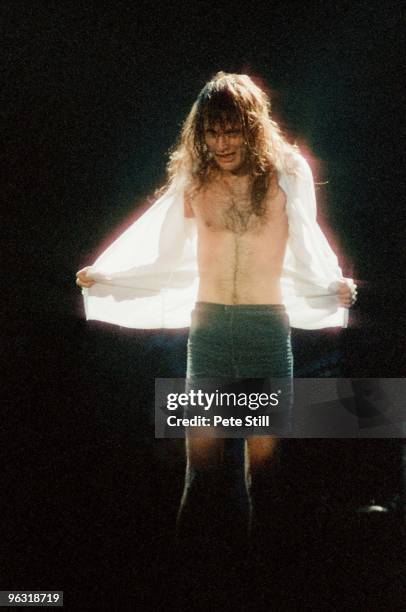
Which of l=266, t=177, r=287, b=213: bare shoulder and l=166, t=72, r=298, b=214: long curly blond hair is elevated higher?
l=166, t=72, r=298, b=214: long curly blond hair

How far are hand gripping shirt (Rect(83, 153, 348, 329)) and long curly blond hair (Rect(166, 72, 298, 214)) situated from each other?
52 millimetres

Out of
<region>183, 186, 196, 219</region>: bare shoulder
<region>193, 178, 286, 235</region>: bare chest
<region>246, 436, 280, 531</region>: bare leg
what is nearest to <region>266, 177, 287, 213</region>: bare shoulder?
<region>193, 178, 286, 235</region>: bare chest

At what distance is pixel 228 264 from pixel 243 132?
426 millimetres

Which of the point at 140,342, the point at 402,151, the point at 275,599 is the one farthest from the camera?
the point at 140,342

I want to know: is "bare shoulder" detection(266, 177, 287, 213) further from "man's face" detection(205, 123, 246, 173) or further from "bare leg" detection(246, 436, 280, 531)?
"bare leg" detection(246, 436, 280, 531)

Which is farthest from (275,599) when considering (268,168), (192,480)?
(268,168)

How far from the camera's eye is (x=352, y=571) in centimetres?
183

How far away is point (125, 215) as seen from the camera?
80.5 inches

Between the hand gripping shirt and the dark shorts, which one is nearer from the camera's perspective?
the dark shorts

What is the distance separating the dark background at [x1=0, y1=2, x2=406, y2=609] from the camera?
188 cm

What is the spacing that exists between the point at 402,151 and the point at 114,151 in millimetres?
995

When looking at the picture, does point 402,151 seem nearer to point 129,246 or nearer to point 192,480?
point 129,246

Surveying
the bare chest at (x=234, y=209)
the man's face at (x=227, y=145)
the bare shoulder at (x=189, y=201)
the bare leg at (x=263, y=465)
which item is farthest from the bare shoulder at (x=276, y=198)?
the bare leg at (x=263, y=465)

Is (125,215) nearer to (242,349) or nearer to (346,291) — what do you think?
(242,349)
